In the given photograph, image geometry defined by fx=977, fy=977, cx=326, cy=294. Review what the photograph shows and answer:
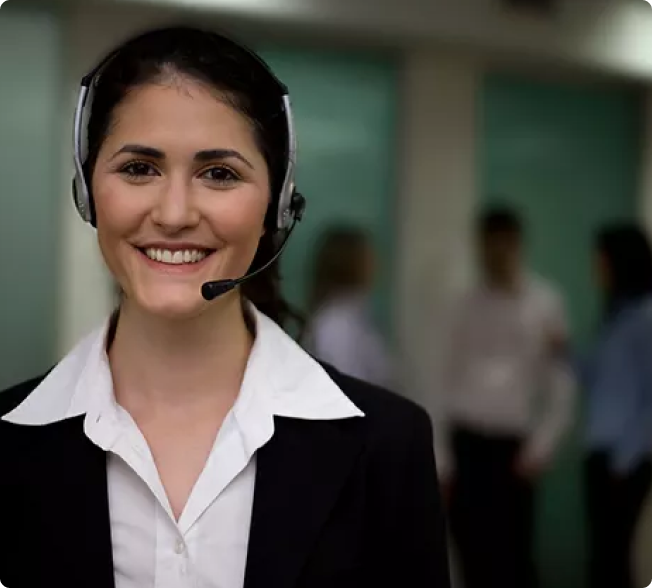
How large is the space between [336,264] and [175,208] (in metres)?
1.47

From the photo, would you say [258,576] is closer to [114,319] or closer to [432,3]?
[114,319]

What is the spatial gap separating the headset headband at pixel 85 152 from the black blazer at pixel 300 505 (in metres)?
0.16

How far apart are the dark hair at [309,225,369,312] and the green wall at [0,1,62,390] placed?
741 millimetres

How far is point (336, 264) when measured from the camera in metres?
2.14

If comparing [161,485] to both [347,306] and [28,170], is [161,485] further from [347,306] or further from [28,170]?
[347,306]

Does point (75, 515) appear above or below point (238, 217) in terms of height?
below

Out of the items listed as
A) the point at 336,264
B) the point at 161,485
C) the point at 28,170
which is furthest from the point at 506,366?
the point at 161,485

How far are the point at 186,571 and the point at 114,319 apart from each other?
0.22 metres

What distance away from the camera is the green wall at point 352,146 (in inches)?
90.0

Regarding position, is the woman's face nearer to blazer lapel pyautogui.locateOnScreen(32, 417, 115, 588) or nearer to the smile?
the smile

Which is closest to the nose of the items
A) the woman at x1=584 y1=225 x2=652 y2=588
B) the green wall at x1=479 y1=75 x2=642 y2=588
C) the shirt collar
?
the shirt collar

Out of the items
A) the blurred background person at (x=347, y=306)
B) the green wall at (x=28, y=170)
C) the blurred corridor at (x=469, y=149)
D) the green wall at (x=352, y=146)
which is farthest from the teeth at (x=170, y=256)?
the green wall at (x=352, y=146)

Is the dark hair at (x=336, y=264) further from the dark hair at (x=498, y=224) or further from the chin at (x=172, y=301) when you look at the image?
the chin at (x=172, y=301)

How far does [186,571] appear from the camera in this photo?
0.72 metres
